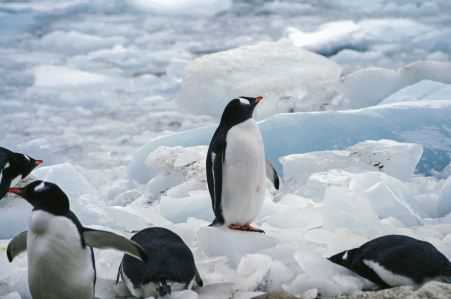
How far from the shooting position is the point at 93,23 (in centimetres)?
750

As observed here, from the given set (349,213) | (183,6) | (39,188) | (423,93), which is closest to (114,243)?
(39,188)

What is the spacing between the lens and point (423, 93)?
4.19m

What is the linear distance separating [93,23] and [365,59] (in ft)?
8.70

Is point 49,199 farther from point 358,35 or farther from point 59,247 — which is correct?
point 358,35

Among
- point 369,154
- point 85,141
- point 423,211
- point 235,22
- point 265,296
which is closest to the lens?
point 265,296

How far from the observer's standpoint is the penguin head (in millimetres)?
3250

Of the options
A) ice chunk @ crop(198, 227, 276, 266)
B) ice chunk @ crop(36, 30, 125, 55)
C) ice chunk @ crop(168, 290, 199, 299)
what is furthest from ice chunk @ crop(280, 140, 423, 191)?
ice chunk @ crop(36, 30, 125, 55)

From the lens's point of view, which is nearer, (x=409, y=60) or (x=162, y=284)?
(x=162, y=284)

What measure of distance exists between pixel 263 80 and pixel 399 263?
273 cm

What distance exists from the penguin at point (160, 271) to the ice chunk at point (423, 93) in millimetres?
2220

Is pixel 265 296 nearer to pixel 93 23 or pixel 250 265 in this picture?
pixel 250 265

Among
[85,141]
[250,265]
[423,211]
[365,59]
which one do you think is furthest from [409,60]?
[250,265]

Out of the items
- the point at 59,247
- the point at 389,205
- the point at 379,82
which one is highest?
the point at 59,247

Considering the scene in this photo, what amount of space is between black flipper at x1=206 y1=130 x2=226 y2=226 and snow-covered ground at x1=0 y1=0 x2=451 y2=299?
8 centimetres
